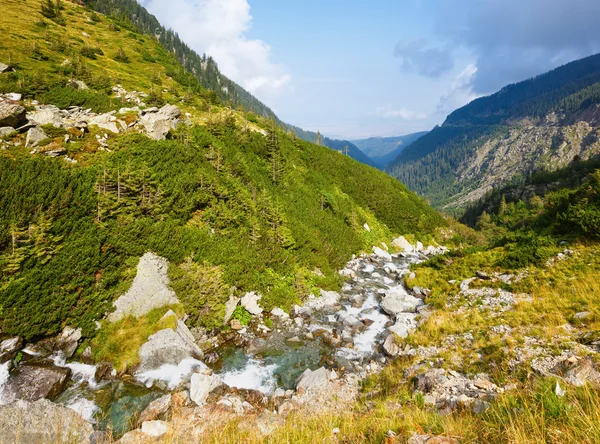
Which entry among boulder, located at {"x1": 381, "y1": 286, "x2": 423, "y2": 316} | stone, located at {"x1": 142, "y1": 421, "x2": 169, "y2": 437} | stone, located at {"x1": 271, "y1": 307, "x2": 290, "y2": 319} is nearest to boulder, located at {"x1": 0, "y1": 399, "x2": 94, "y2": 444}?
stone, located at {"x1": 142, "y1": 421, "x2": 169, "y2": 437}

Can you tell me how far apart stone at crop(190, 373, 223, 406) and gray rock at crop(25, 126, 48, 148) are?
59.3 feet

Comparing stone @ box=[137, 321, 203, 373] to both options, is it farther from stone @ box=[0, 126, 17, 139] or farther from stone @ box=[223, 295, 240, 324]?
stone @ box=[0, 126, 17, 139]

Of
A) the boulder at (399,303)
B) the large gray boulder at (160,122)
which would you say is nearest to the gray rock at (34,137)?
the large gray boulder at (160,122)

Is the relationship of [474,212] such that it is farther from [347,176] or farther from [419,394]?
[419,394]

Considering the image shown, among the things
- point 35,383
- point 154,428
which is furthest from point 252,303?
point 35,383

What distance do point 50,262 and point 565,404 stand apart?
16.5 m

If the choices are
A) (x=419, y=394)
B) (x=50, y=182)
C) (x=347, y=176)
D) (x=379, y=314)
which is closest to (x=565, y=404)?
(x=419, y=394)

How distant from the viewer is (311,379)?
10992mm

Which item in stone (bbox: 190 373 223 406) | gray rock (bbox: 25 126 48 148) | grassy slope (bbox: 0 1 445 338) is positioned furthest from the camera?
gray rock (bbox: 25 126 48 148)

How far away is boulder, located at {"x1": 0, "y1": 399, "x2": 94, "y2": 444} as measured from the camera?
6.52 metres

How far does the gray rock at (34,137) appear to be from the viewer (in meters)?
17.3

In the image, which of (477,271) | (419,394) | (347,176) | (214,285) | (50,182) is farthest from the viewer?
(347,176)

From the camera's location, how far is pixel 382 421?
5457mm

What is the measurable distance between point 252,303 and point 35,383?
375 inches
